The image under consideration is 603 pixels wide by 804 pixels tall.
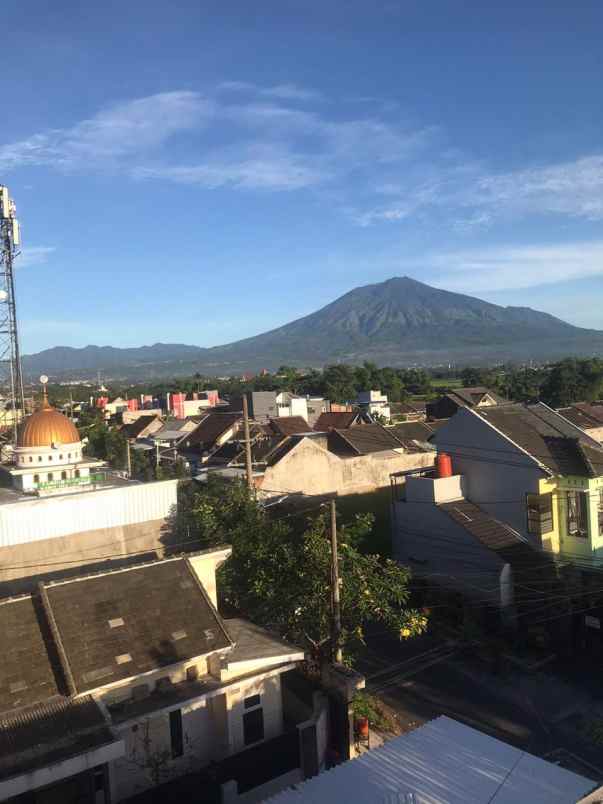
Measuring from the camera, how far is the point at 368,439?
3033 cm

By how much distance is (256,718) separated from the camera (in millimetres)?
10055

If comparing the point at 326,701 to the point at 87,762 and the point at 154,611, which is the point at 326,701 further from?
the point at 87,762

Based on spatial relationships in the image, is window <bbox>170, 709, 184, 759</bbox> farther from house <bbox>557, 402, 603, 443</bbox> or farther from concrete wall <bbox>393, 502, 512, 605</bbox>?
house <bbox>557, 402, 603, 443</bbox>

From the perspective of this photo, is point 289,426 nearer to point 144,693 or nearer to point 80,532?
point 80,532

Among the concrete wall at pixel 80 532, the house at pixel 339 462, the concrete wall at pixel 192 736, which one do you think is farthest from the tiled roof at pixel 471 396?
the concrete wall at pixel 192 736

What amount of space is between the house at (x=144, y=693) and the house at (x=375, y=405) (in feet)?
121

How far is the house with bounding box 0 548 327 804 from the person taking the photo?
8172mm

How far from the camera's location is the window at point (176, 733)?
9.42 meters

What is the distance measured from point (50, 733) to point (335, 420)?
34.0m

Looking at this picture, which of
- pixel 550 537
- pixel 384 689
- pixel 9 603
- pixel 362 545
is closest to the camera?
pixel 9 603

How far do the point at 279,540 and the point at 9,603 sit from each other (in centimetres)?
513

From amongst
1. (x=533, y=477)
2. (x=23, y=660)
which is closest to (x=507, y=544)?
(x=533, y=477)

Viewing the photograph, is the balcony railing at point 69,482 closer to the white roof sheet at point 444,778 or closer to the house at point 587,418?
the white roof sheet at point 444,778

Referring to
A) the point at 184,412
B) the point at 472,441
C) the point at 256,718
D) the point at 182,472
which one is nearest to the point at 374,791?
the point at 256,718
